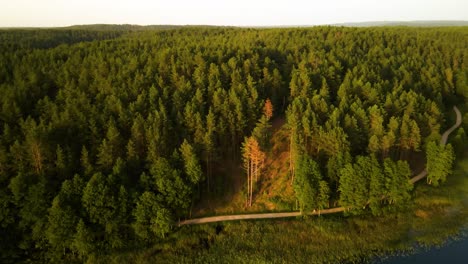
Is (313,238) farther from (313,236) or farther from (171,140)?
(171,140)

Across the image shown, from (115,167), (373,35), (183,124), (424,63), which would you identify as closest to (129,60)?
(183,124)

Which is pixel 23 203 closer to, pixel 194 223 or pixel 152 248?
pixel 152 248

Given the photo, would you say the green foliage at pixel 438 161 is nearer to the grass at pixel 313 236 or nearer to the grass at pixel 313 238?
the grass at pixel 313 236

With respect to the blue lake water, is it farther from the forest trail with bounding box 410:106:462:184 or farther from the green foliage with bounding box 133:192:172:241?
the green foliage with bounding box 133:192:172:241

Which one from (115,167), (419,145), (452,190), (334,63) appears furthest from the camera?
(334,63)

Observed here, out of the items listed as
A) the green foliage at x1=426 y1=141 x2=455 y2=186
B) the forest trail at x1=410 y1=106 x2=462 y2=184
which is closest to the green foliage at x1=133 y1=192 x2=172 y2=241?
the forest trail at x1=410 y1=106 x2=462 y2=184

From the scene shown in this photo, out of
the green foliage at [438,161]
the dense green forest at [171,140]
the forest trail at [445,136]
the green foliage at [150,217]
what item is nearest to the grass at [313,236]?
the dense green forest at [171,140]

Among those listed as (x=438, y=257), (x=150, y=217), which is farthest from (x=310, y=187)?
(x=150, y=217)

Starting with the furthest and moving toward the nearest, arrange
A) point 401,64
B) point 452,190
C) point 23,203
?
point 401,64 < point 452,190 < point 23,203
